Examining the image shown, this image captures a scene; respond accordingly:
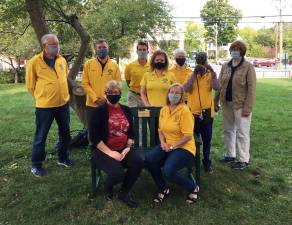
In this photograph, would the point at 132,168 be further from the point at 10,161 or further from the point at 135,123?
the point at 10,161

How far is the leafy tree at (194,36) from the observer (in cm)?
8131

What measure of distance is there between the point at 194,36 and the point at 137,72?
77.5 meters

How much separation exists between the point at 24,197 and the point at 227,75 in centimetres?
334

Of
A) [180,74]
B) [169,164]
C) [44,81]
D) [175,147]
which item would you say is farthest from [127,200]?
[180,74]

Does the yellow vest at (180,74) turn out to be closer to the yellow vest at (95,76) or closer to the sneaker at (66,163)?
the yellow vest at (95,76)

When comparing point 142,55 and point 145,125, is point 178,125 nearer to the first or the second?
point 145,125

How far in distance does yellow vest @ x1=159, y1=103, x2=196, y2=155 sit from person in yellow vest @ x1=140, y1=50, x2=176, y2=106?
639 millimetres

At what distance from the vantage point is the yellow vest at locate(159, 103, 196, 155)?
504cm

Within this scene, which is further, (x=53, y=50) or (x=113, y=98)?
(x=53, y=50)

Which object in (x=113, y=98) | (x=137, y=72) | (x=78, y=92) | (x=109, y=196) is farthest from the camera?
(x=78, y=92)

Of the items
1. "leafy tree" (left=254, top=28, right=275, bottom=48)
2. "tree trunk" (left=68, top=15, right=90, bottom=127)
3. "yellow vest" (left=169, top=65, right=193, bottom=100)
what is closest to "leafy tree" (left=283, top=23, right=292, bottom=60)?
"leafy tree" (left=254, top=28, right=275, bottom=48)

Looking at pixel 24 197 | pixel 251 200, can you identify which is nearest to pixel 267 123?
pixel 251 200

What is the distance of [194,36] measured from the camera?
8194 centimetres

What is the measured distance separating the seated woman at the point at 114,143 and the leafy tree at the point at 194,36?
77450 millimetres
